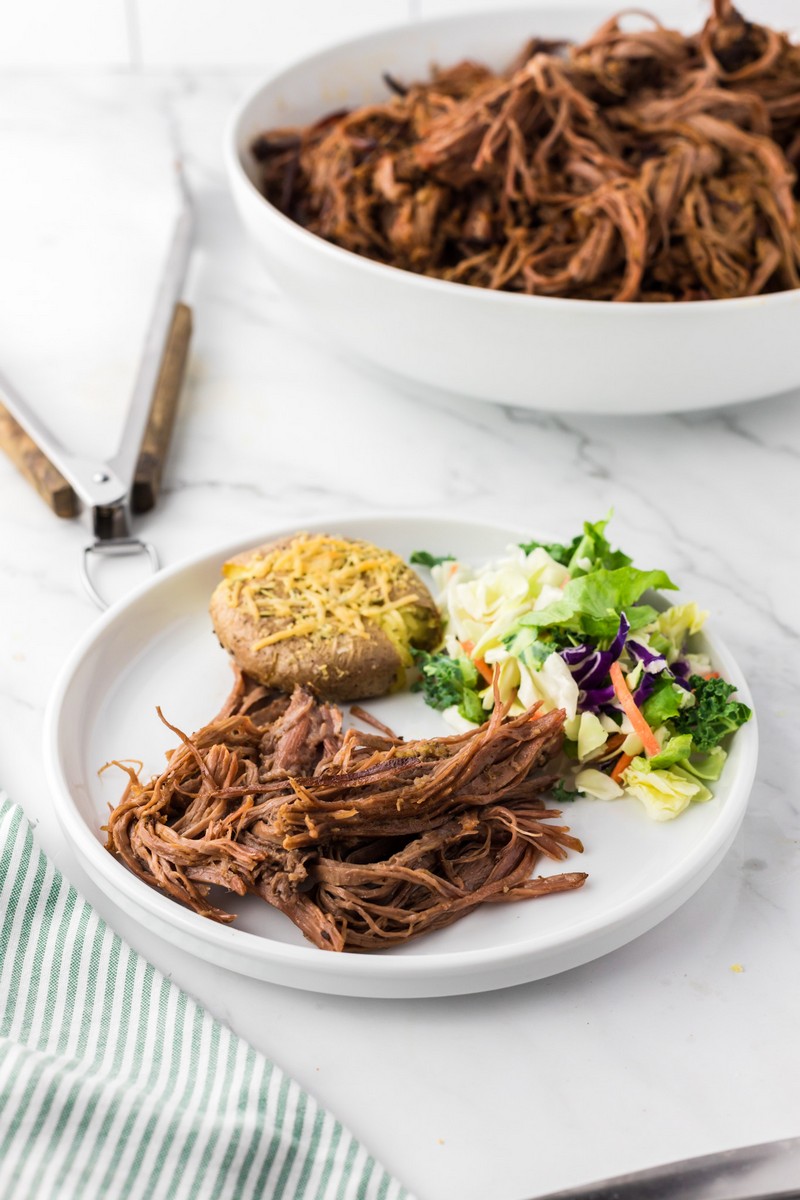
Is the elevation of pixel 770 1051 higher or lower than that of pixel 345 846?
lower

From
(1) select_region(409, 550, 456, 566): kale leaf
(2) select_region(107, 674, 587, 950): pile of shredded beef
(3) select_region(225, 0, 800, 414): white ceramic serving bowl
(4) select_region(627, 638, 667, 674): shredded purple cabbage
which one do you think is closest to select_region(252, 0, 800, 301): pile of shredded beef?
(3) select_region(225, 0, 800, 414): white ceramic serving bowl

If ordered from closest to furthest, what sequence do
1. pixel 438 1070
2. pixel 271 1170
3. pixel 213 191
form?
pixel 271 1170 < pixel 438 1070 < pixel 213 191

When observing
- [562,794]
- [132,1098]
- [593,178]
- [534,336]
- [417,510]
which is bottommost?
[417,510]

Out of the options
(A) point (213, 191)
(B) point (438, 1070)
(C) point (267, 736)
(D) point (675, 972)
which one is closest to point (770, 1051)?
(D) point (675, 972)

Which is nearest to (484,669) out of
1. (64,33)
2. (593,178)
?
(593,178)

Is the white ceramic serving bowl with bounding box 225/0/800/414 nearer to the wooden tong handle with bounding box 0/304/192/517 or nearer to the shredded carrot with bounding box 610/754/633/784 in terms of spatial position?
the wooden tong handle with bounding box 0/304/192/517

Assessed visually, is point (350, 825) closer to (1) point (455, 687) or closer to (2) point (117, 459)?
(1) point (455, 687)

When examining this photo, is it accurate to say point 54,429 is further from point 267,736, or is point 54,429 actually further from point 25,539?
point 267,736
